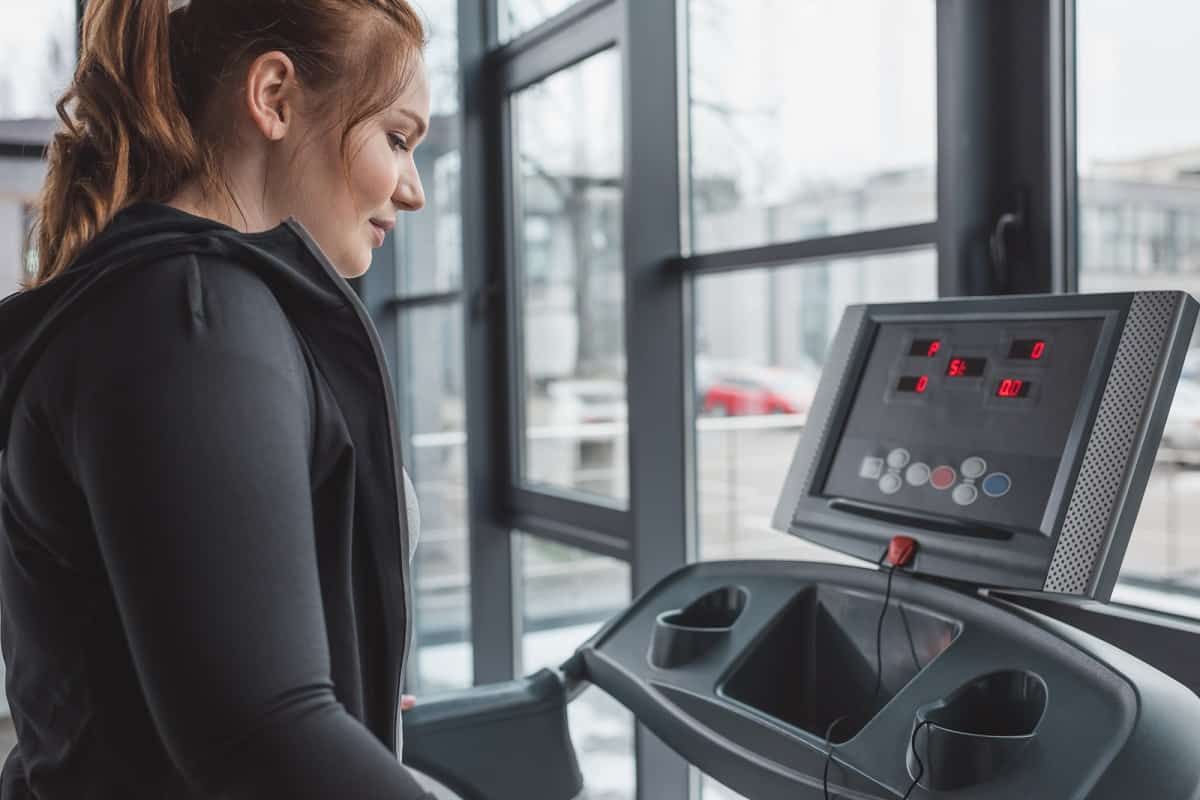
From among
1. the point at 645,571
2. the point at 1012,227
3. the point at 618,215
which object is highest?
the point at 618,215

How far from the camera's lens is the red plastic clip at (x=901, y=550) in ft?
3.80

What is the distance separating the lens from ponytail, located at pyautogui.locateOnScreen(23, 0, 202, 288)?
0.83 m

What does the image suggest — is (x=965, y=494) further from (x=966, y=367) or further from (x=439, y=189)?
(x=439, y=189)

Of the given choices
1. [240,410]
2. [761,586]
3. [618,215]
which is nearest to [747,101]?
[618,215]

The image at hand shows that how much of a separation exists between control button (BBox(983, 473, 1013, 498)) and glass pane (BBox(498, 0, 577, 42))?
2024mm

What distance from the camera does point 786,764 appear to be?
3.40 feet

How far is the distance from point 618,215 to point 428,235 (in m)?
1.14

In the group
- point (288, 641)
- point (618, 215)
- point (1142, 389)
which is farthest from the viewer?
point (618, 215)

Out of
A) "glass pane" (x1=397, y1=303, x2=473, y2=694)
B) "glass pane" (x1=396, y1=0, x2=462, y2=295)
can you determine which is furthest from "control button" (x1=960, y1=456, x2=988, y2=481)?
"glass pane" (x1=397, y1=303, x2=473, y2=694)

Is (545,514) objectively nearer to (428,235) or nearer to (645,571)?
(645,571)

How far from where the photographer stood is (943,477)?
1162 mm

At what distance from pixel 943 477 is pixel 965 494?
0.04 m

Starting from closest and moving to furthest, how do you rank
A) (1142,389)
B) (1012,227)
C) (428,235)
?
1. (1142,389)
2. (1012,227)
3. (428,235)

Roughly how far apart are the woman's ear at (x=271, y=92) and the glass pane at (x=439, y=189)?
2316 millimetres
